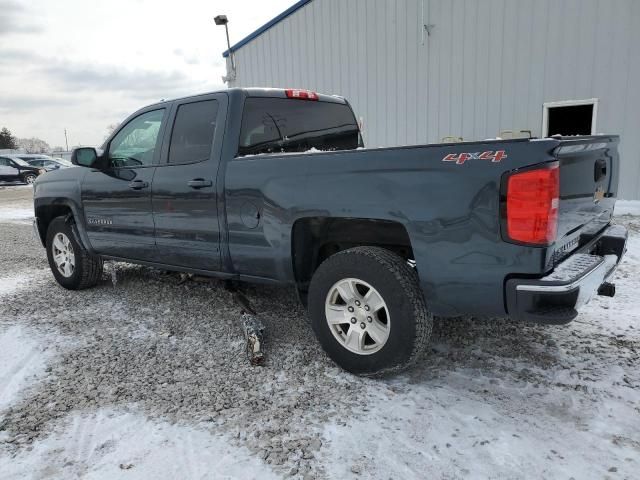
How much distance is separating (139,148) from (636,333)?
435cm

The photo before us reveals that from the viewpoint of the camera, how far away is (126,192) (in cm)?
446

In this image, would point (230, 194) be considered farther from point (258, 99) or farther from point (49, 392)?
point (49, 392)

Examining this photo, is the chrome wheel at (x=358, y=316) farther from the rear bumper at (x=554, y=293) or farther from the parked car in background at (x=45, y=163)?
the parked car in background at (x=45, y=163)

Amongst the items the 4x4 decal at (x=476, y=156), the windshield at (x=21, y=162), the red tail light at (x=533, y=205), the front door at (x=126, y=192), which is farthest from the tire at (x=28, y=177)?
the red tail light at (x=533, y=205)

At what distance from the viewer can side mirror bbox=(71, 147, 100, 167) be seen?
4570 millimetres

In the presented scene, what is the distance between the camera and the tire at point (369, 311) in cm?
285

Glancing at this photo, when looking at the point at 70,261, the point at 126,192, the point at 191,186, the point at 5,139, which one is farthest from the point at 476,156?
the point at 5,139

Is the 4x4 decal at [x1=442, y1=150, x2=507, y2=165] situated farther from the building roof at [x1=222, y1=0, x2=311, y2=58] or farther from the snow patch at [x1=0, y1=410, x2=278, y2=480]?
the building roof at [x1=222, y1=0, x2=311, y2=58]

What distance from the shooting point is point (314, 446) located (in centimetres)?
243

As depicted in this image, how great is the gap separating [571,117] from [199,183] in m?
8.13

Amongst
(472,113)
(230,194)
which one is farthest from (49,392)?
(472,113)

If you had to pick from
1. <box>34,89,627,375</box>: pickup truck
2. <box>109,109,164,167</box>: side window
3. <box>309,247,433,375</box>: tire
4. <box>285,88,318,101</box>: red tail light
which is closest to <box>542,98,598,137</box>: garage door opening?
→ <box>34,89,627,375</box>: pickup truck

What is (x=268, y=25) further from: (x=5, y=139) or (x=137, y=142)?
(x=5, y=139)

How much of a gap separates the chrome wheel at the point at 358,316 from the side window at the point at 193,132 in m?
1.56
